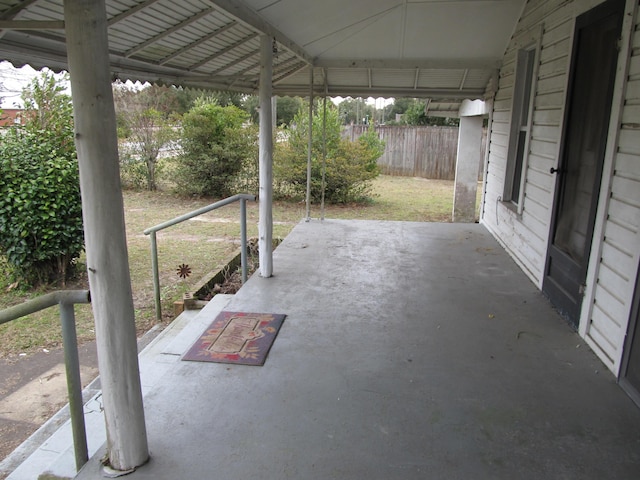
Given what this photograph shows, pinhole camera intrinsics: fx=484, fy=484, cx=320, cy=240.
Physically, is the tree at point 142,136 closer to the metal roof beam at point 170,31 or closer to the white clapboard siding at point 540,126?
the metal roof beam at point 170,31

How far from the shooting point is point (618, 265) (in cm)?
275

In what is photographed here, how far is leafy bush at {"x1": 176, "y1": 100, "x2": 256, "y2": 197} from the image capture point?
1054 cm

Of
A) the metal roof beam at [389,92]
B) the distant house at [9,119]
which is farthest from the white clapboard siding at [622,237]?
the distant house at [9,119]

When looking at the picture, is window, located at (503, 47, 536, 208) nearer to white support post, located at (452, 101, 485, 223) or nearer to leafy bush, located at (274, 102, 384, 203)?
white support post, located at (452, 101, 485, 223)

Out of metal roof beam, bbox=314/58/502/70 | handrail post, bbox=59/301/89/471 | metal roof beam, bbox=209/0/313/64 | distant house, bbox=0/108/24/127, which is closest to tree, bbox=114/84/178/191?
distant house, bbox=0/108/24/127

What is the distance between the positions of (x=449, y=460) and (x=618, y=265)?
155cm

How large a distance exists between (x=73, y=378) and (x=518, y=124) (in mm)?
5152

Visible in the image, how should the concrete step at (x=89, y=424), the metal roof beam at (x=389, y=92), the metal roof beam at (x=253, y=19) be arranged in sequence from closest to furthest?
the concrete step at (x=89, y=424) < the metal roof beam at (x=253, y=19) < the metal roof beam at (x=389, y=92)

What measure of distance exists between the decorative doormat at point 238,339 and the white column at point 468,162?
6184 mm

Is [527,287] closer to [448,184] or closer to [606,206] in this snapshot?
[606,206]

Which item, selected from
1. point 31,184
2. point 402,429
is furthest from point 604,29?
point 31,184

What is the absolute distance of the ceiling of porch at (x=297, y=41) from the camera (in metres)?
2.83

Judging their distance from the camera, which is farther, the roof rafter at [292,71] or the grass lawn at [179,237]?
the roof rafter at [292,71]

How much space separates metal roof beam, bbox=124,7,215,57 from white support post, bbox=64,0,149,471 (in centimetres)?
175
